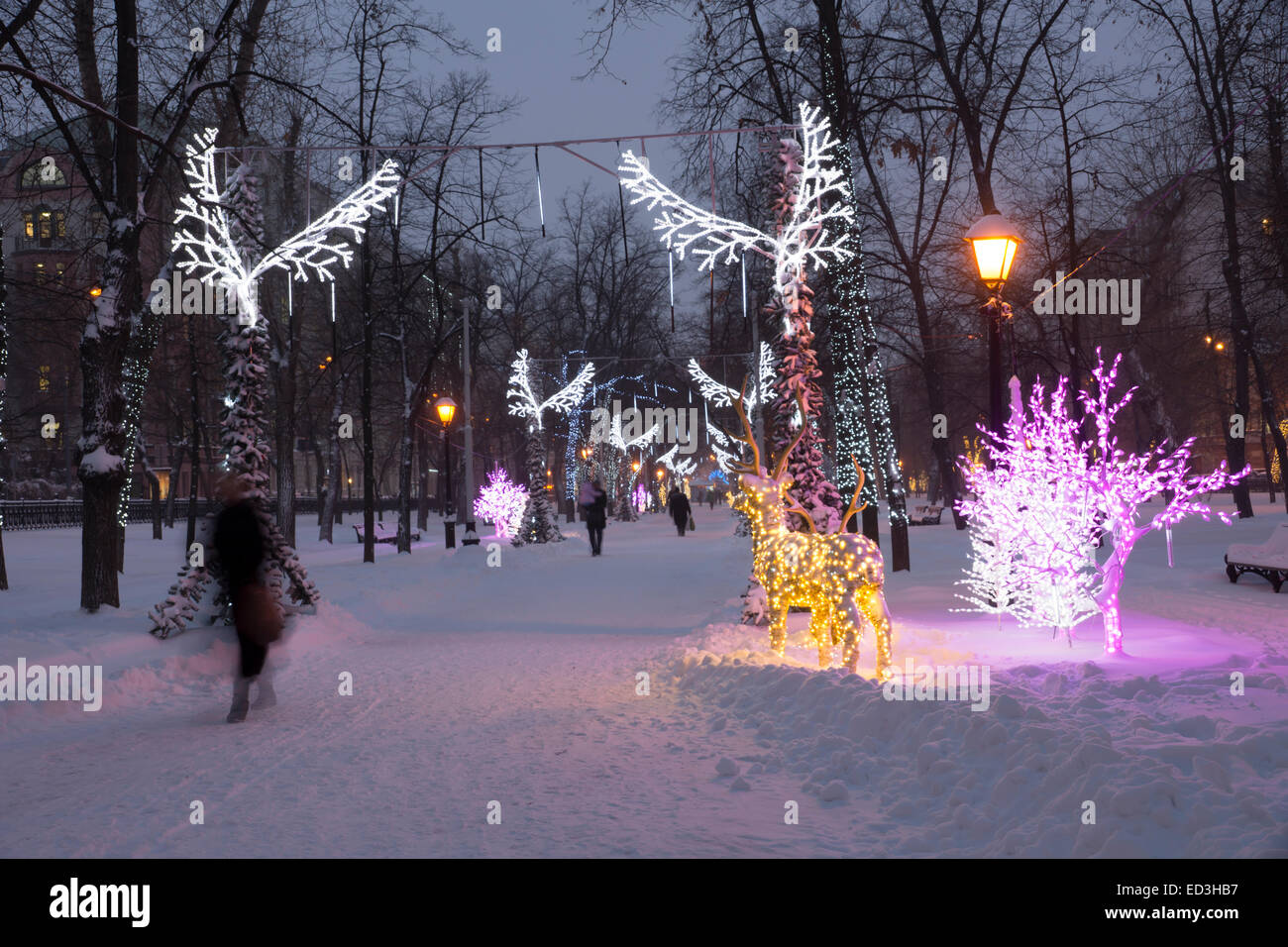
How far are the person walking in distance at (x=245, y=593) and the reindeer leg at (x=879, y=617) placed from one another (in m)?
5.15

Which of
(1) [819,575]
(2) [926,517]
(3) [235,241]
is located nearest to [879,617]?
(1) [819,575]

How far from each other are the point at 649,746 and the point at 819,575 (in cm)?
307

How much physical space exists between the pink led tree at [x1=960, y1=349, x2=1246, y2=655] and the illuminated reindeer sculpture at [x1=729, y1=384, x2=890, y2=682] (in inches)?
87.0

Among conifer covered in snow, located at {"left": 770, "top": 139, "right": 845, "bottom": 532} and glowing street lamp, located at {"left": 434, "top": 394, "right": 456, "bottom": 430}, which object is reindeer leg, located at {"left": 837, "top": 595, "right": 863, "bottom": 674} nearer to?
conifer covered in snow, located at {"left": 770, "top": 139, "right": 845, "bottom": 532}

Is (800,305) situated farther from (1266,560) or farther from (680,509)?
(680,509)

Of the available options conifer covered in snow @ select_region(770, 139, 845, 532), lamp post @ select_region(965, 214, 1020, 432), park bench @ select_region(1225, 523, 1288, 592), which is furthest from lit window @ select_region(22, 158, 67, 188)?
park bench @ select_region(1225, 523, 1288, 592)

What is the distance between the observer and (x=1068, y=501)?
10.5 m

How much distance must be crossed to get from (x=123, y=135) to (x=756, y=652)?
1048 cm

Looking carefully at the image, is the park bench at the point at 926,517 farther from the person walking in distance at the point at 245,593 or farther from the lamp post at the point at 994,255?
the person walking in distance at the point at 245,593

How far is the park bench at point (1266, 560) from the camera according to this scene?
15.0 m

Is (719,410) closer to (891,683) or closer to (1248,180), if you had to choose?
(1248,180)

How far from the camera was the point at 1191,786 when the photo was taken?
471 cm

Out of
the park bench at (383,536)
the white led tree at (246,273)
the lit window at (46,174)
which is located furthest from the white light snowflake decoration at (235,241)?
the park bench at (383,536)
